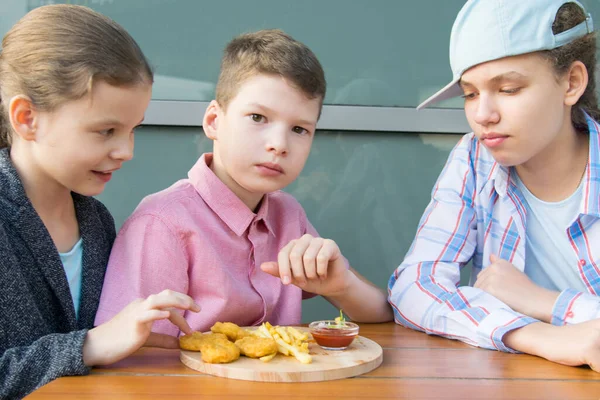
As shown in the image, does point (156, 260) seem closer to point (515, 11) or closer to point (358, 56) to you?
point (515, 11)

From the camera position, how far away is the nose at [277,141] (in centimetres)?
159

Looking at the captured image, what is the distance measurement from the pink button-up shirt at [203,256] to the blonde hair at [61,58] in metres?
0.31

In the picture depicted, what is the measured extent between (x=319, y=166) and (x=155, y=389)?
4.91 ft

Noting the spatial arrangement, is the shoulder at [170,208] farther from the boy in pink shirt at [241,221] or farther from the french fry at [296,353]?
the french fry at [296,353]

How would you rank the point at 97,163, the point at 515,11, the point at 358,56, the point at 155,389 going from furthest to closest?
1. the point at 358,56
2. the point at 515,11
3. the point at 97,163
4. the point at 155,389

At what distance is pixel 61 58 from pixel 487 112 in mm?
973

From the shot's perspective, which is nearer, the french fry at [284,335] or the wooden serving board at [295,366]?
the wooden serving board at [295,366]

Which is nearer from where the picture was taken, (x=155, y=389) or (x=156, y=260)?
(x=155, y=389)

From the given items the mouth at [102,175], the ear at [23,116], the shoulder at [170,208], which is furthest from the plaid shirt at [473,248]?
the ear at [23,116]

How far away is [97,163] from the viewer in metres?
1.42

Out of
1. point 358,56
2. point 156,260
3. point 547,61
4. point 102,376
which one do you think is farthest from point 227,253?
point 358,56

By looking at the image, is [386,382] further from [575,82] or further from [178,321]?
[575,82]

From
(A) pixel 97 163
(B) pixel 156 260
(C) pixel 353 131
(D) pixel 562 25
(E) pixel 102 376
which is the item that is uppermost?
(D) pixel 562 25

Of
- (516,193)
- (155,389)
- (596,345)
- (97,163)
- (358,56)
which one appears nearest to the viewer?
(155,389)
